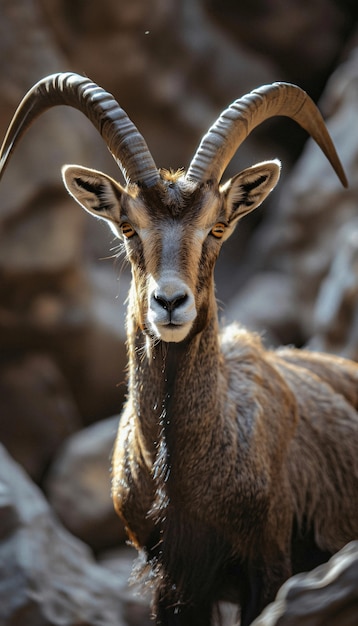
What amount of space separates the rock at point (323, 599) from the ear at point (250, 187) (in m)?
2.52

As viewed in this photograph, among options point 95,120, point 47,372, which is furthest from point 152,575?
point 47,372

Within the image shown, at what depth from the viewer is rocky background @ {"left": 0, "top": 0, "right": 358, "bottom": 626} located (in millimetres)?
7059

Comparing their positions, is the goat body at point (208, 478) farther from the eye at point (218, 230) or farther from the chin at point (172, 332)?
the eye at point (218, 230)

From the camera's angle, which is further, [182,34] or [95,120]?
[182,34]

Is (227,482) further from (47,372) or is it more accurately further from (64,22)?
(64,22)

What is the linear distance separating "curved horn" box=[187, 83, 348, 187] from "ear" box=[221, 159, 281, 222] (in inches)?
6.0

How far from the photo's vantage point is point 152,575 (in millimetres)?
5516

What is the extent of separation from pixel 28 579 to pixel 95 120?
3.10 m

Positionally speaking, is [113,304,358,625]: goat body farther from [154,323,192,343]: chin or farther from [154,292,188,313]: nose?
[154,292,188,313]: nose

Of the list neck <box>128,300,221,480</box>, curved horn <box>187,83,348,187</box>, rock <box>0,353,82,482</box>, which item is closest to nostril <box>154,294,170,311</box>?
neck <box>128,300,221,480</box>

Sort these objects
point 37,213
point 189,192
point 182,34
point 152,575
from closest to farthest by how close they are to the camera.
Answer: point 189,192 < point 152,575 < point 37,213 < point 182,34

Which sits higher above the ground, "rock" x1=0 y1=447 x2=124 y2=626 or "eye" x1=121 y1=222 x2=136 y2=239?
Result: "eye" x1=121 y1=222 x2=136 y2=239

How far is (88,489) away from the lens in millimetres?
9555

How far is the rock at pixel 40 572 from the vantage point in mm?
6035
